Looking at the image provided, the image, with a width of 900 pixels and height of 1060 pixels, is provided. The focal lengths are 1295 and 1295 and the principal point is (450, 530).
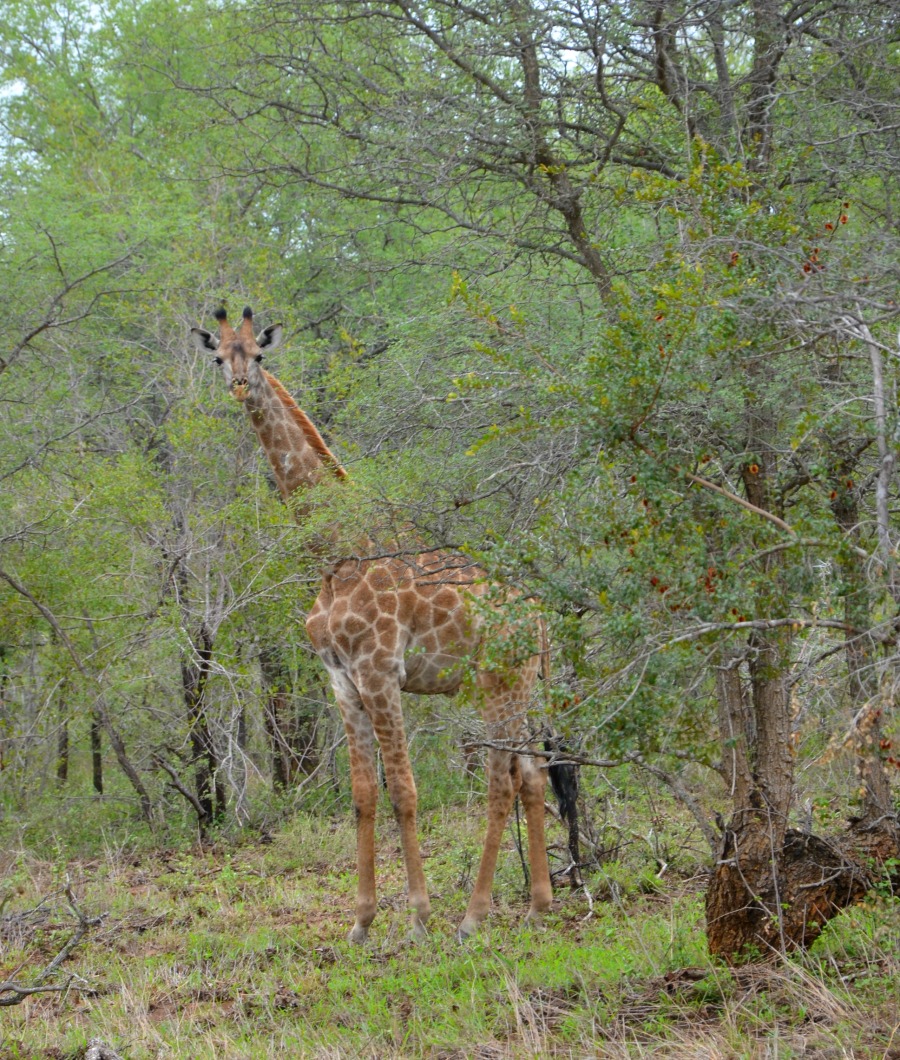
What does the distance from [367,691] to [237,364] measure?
2230 mm

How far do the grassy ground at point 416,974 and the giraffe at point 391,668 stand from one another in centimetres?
33

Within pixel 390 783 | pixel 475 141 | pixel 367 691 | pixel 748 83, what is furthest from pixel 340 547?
pixel 748 83

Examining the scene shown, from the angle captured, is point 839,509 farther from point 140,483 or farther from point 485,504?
point 140,483

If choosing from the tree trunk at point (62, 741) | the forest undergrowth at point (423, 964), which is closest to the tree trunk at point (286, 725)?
the forest undergrowth at point (423, 964)

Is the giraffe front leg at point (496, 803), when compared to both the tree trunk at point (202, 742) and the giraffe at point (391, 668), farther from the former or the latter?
the tree trunk at point (202, 742)

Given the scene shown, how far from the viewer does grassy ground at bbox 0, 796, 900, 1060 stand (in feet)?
15.9

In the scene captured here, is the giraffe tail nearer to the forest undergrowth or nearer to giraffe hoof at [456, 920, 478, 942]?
the forest undergrowth

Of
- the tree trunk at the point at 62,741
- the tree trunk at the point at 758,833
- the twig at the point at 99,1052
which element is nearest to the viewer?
the twig at the point at 99,1052

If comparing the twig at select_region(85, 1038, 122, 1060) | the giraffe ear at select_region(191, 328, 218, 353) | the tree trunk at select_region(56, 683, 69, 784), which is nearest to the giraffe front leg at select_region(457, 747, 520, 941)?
the twig at select_region(85, 1038, 122, 1060)

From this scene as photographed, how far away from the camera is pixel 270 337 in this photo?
852 centimetres

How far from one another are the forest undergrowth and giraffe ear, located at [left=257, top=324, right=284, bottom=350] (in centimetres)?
360

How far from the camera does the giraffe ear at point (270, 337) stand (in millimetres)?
8469

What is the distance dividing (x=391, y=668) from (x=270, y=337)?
7.86ft

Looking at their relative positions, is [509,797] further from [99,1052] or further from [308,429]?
[99,1052]
